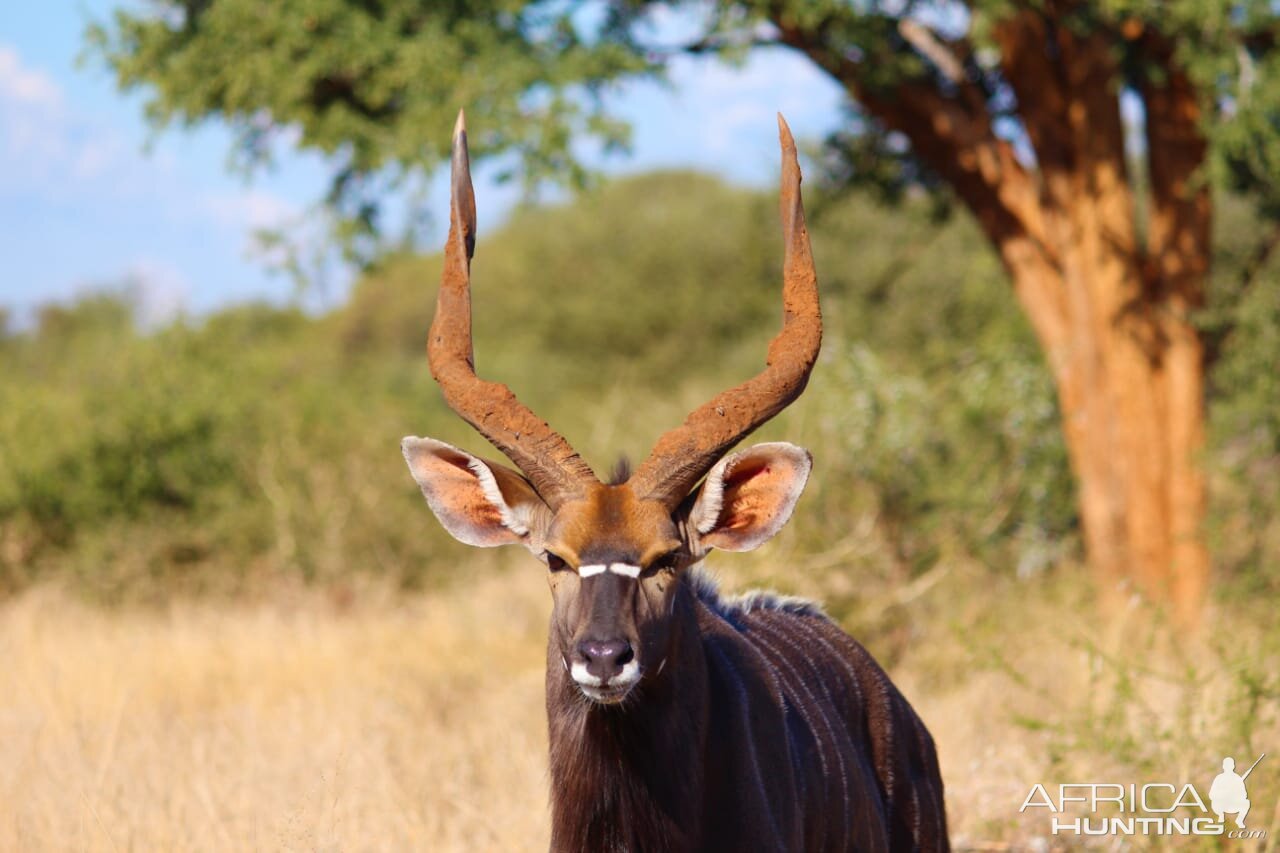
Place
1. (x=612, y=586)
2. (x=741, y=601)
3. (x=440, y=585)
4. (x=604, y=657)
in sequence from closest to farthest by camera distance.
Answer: (x=604, y=657), (x=612, y=586), (x=741, y=601), (x=440, y=585)

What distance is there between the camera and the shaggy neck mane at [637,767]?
3494mm

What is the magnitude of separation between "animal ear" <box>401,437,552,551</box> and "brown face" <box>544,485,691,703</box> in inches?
5.8

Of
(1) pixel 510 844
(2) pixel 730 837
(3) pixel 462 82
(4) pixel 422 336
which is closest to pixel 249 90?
(3) pixel 462 82

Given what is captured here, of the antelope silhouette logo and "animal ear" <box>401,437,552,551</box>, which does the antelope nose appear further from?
the antelope silhouette logo

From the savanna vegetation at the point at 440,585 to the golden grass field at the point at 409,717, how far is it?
0.03m

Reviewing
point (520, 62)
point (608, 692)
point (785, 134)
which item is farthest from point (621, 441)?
point (608, 692)

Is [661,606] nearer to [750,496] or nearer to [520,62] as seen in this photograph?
[750,496]

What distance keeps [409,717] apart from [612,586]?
14.4ft

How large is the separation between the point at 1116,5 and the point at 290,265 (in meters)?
5.43

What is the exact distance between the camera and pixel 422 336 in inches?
1371

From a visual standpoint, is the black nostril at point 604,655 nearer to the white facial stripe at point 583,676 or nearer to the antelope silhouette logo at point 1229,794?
the white facial stripe at point 583,676

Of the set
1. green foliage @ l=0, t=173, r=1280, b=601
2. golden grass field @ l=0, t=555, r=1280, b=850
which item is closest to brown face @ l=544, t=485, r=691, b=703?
golden grass field @ l=0, t=555, r=1280, b=850

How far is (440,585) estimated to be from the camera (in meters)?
12.4

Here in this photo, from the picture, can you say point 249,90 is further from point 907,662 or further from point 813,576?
point 907,662
